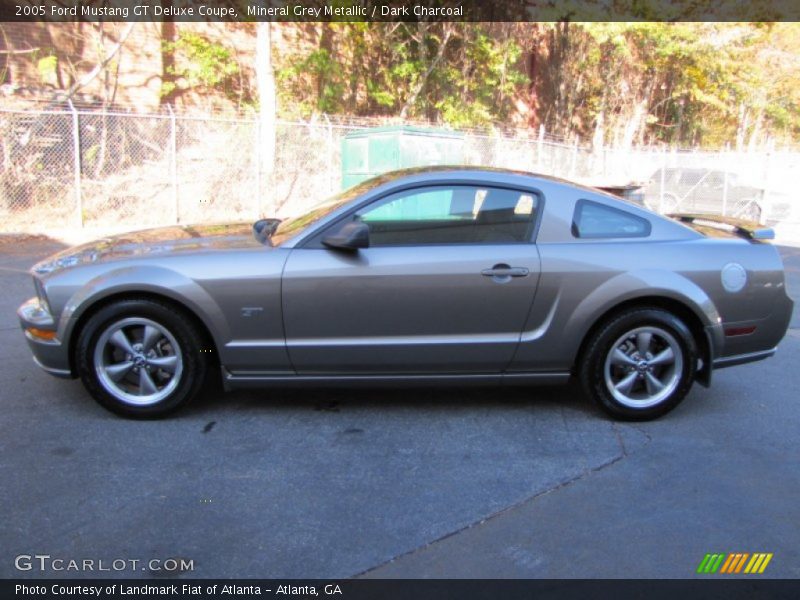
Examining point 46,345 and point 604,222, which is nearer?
point 46,345

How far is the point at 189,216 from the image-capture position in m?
13.0

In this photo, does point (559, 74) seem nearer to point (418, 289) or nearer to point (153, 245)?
point (418, 289)

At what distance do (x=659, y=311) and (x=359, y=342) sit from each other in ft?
6.26

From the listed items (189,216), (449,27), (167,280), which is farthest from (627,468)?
(449,27)

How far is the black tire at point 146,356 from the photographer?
12.9 ft

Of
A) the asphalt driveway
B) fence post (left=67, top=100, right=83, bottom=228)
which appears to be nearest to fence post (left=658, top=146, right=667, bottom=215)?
fence post (left=67, top=100, right=83, bottom=228)

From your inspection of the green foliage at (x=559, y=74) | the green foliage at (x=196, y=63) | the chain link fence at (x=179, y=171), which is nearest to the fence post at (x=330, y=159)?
the chain link fence at (x=179, y=171)

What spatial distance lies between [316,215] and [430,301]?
100cm

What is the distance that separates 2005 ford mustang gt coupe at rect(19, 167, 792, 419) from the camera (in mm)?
3963

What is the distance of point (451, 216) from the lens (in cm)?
421

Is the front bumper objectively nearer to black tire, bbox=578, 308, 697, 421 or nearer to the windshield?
the windshield

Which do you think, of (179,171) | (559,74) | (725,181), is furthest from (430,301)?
(559,74)

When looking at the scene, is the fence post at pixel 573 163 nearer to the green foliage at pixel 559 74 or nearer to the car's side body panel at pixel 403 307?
the green foliage at pixel 559 74
